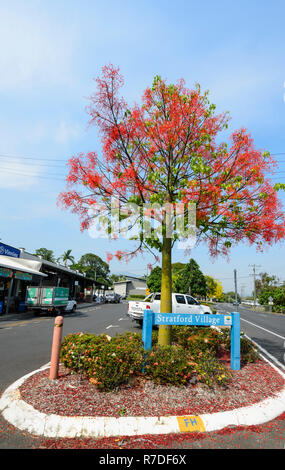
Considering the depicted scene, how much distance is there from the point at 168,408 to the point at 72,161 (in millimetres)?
5405

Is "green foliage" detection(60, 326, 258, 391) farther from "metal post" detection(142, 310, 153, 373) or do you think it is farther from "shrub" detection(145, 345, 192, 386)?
"metal post" detection(142, 310, 153, 373)

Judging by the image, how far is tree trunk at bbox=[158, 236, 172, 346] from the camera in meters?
5.91

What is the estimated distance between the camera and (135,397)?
4.09 meters

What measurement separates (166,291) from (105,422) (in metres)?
3.19

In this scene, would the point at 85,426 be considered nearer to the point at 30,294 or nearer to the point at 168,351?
the point at 168,351

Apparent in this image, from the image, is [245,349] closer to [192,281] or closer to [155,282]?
[155,282]

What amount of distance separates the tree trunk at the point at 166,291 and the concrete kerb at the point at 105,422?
2211mm

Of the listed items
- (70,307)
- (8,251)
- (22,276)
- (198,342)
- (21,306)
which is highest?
(8,251)

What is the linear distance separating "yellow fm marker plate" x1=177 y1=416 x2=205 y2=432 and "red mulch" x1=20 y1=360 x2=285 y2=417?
178 millimetres

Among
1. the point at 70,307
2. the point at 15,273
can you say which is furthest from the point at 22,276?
the point at 70,307

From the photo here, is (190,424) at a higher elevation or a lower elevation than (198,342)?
lower

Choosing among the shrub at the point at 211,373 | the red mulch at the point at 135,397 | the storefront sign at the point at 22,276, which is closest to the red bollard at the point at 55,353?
the red mulch at the point at 135,397
